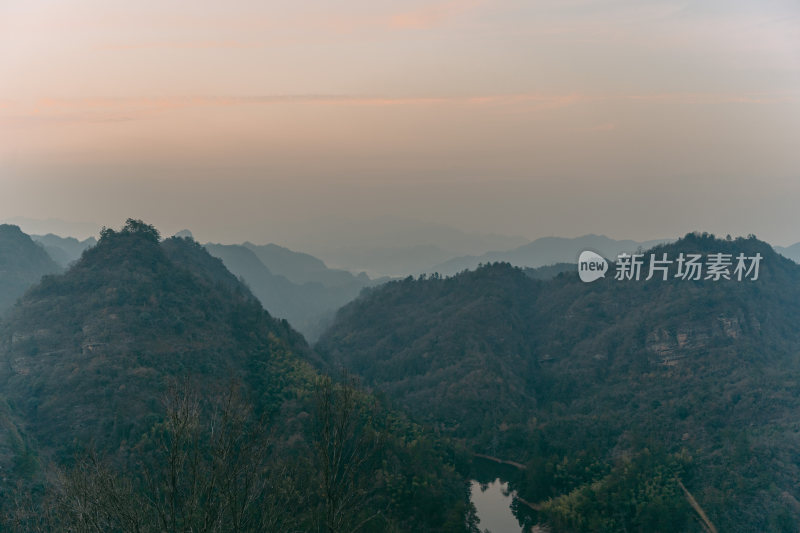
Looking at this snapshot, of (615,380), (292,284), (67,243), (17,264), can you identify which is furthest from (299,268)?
(615,380)

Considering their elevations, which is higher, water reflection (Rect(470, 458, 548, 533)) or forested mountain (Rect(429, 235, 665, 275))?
forested mountain (Rect(429, 235, 665, 275))

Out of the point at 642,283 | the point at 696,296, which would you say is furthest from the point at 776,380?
the point at 642,283

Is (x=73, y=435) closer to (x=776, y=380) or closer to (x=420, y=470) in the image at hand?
(x=420, y=470)

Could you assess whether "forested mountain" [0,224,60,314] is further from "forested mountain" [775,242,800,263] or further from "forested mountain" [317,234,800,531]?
"forested mountain" [775,242,800,263]

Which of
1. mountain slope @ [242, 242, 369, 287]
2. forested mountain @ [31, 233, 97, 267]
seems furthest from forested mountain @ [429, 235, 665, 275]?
forested mountain @ [31, 233, 97, 267]

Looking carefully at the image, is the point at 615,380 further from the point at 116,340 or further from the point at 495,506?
the point at 116,340

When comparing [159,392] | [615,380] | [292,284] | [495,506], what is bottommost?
[495,506]

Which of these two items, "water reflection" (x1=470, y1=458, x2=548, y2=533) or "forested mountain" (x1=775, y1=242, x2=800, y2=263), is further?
"forested mountain" (x1=775, y1=242, x2=800, y2=263)
